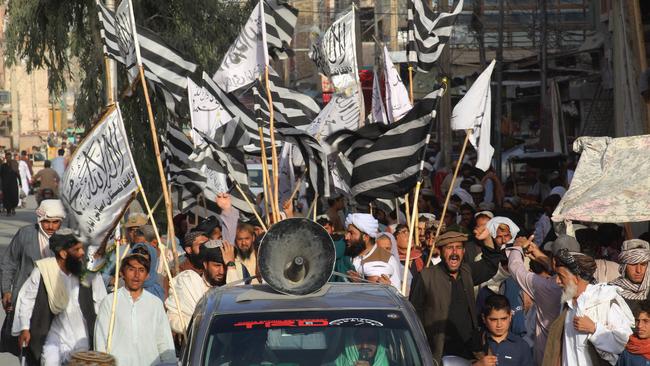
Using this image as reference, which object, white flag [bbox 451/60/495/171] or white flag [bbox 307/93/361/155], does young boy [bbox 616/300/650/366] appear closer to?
white flag [bbox 451/60/495/171]

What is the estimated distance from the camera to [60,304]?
9375 millimetres

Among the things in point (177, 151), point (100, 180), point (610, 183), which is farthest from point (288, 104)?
point (100, 180)

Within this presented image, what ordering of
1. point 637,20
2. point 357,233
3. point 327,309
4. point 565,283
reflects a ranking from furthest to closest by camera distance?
1. point 637,20
2. point 357,233
3. point 565,283
4. point 327,309

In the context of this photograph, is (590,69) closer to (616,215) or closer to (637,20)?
(637,20)

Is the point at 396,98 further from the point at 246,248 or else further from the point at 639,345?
the point at 639,345

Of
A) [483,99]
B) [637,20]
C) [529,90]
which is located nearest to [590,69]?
[529,90]

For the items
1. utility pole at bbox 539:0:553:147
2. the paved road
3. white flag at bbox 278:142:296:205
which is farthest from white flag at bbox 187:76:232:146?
utility pole at bbox 539:0:553:147

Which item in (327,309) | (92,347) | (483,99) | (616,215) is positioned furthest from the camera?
(483,99)

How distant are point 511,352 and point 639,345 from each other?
76 cm

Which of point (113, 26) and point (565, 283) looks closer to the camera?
point (565, 283)

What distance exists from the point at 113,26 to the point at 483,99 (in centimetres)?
371

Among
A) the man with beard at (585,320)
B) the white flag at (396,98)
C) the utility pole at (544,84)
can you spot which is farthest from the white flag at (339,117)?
the utility pole at (544,84)

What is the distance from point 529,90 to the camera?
1768 inches

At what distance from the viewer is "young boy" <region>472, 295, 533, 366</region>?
811 cm
